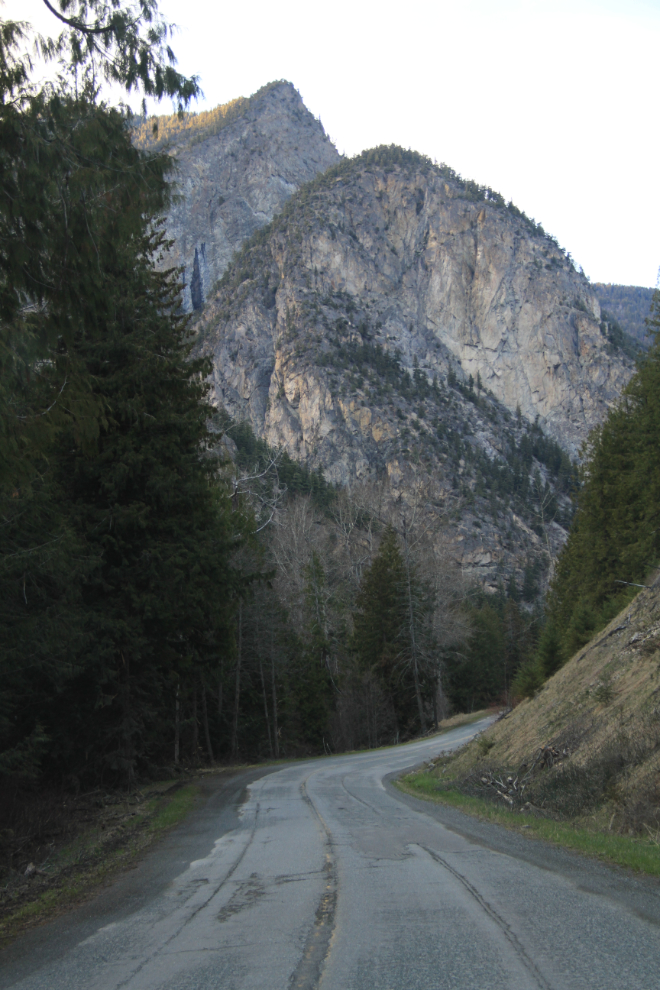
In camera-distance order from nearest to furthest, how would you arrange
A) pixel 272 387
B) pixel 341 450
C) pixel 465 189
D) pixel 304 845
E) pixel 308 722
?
1. pixel 304 845
2. pixel 308 722
3. pixel 341 450
4. pixel 272 387
5. pixel 465 189

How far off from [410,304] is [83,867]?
165 m

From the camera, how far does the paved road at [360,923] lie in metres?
3.97

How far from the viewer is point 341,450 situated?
133m

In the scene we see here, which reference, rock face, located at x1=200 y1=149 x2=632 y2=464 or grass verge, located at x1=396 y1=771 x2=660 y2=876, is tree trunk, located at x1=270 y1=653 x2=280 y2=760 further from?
rock face, located at x1=200 y1=149 x2=632 y2=464

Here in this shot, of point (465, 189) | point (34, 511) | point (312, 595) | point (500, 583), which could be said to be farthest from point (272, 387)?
point (34, 511)

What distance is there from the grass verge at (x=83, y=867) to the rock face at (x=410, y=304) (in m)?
127

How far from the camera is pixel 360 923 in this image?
4949 mm

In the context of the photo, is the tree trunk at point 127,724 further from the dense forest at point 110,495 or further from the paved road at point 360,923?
the paved road at point 360,923

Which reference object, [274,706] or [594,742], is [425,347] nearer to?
[274,706]

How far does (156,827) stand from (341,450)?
404 feet

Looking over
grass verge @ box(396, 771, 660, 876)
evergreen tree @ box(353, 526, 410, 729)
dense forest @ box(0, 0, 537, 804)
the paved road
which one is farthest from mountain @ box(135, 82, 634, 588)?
the paved road

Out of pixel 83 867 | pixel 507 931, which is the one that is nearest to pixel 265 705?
pixel 83 867

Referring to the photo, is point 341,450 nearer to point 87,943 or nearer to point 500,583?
point 500,583

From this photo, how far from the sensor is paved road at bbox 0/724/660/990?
156 inches
